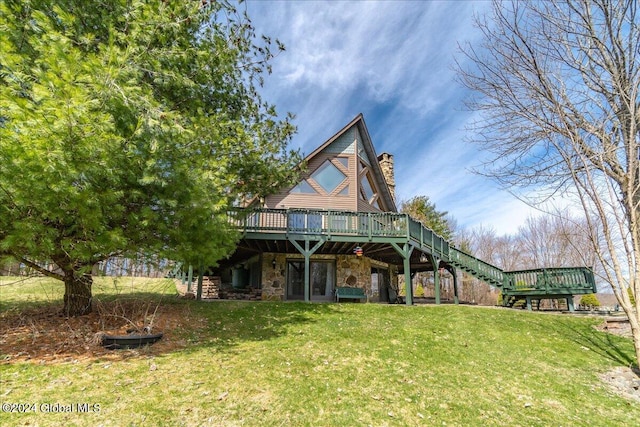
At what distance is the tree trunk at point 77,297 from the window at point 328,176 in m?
9.57

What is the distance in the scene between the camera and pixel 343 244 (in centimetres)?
1316

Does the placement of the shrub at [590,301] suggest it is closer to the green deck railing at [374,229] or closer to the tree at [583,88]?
the green deck railing at [374,229]

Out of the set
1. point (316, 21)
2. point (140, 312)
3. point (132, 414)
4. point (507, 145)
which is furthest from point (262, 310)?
point (316, 21)

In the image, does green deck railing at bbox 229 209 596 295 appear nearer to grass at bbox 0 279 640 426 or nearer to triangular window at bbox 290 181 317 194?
triangular window at bbox 290 181 317 194

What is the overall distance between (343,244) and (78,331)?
8.87 m

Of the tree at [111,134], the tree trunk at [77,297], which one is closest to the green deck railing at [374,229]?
the tree at [111,134]

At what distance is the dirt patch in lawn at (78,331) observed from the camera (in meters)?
5.88

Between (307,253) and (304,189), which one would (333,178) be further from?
(307,253)

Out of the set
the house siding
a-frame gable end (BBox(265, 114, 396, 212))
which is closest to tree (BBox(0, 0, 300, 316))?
the house siding

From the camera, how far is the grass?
4383mm

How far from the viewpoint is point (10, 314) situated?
821 centimetres

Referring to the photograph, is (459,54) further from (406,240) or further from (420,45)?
(406,240)

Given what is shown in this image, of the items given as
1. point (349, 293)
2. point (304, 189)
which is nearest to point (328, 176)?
point (304, 189)

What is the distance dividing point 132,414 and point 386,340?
5.25 metres
